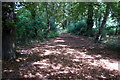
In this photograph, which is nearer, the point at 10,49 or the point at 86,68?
the point at 86,68

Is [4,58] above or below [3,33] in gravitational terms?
below

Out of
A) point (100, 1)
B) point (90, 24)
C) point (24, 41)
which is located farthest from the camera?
point (90, 24)

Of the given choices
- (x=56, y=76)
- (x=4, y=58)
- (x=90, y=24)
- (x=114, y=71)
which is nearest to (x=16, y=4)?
(x=4, y=58)

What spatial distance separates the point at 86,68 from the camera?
3770 mm

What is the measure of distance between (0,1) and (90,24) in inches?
522

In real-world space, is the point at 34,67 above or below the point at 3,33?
below

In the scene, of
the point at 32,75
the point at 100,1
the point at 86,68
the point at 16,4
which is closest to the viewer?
the point at 32,75

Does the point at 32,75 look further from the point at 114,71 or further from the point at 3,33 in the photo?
the point at 114,71

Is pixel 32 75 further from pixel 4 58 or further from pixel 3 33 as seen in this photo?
pixel 3 33

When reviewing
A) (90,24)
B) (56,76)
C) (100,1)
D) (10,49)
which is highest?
(100,1)

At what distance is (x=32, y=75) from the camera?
10.2ft

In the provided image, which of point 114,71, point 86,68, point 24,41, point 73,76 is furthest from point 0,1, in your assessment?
point 24,41

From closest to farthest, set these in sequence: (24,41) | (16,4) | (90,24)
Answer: (16,4) → (24,41) → (90,24)

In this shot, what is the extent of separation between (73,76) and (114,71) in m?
1.63
